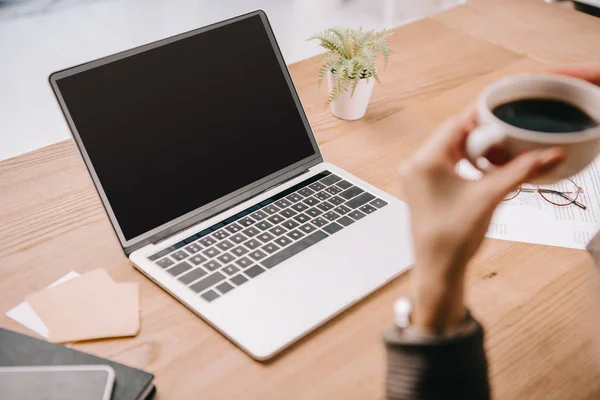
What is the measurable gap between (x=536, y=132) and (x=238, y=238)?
43 centimetres

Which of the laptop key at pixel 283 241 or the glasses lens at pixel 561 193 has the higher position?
the laptop key at pixel 283 241

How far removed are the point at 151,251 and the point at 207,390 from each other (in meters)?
0.23

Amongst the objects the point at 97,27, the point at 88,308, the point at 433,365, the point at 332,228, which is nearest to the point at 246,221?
the point at 332,228

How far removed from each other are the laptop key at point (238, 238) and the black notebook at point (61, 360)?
234 millimetres

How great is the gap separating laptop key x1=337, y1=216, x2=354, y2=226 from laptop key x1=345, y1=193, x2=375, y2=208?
0.03 m

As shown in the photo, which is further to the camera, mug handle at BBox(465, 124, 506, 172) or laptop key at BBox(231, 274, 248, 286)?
laptop key at BBox(231, 274, 248, 286)

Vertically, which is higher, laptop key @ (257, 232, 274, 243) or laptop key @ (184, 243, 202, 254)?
laptop key @ (184, 243, 202, 254)

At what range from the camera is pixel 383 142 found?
1.12 meters

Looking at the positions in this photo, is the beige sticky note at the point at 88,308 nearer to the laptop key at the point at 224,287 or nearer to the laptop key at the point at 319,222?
the laptop key at the point at 224,287

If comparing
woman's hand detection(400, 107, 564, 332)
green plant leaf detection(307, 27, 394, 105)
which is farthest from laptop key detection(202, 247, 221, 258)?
green plant leaf detection(307, 27, 394, 105)

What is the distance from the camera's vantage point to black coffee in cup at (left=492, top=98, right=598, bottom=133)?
604 millimetres

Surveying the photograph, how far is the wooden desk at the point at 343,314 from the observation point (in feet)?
2.24

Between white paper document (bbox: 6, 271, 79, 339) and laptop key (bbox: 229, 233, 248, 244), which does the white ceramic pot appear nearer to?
laptop key (bbox: 229, 233, 248, 244)

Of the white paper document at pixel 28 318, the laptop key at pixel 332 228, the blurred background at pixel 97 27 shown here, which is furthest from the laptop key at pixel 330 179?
the blurred background at pixel 97 27
